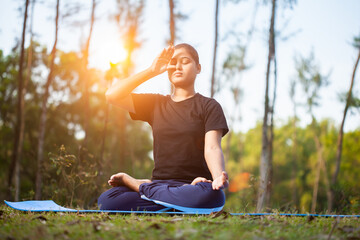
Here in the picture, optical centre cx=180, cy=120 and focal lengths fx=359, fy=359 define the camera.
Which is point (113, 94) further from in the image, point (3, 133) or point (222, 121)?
point (3, 133)

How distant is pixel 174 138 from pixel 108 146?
1902 cm

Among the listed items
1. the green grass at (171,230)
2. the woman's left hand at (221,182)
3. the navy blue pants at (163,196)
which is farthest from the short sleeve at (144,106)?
the green grass at (171,230)

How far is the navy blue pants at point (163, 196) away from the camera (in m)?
3.09

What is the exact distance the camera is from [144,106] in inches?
148

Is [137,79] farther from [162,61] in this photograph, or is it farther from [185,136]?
[185,136]

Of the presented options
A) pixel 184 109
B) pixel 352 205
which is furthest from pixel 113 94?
pixel 352 205

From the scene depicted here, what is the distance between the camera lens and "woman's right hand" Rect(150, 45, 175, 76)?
3506 mm

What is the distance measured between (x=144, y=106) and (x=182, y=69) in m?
0.56

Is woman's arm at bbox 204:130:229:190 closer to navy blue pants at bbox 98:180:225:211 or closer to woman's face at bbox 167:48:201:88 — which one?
navy blue pants at bbox 98:180:225:211

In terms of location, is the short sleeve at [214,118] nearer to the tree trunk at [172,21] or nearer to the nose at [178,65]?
the nose at [178,65]

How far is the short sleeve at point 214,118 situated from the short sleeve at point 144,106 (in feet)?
2.09

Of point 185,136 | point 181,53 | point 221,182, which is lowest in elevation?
point 221,182

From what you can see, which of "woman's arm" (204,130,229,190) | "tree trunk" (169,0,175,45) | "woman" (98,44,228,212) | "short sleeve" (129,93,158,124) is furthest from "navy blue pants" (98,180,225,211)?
"tree trunk" (169,0,175,45)

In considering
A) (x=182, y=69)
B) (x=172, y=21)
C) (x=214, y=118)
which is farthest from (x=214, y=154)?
(x=172, y=21)
